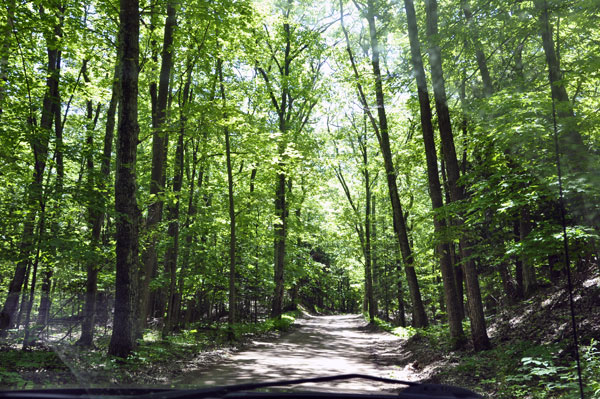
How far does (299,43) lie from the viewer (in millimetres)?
22422

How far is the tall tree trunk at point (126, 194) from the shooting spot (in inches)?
336

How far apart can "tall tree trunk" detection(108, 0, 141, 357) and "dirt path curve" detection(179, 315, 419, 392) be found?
168cm

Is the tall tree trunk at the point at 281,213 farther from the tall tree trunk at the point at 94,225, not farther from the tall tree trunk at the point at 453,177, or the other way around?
the tall tree trunk at the point at 453,177

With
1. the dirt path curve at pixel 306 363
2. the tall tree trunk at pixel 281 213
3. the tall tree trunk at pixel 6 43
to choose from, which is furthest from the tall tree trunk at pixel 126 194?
the tall tree trunk at pixel 281 213

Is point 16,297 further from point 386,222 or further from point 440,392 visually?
point 386,222

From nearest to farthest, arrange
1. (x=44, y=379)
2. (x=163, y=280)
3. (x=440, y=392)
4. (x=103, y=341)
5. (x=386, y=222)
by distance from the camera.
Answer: (x=440, y=392)
(x=44, y=379)
(x=103, y=341)
(x=163, y=280)
(x=386, y=222)

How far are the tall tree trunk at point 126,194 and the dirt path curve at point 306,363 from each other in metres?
1.68

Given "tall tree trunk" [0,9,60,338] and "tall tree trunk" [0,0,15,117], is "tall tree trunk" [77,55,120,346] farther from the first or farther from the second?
"tall tree trunk" [0,0,15,117]

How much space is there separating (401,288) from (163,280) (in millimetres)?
12404

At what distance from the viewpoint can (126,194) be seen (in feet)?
29.0

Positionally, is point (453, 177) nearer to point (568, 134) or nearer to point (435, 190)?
point (435, 190)

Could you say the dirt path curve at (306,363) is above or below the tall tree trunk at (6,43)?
below

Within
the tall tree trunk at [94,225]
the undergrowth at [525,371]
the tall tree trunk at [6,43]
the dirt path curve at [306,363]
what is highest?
the tall tree trunk at [6,43]

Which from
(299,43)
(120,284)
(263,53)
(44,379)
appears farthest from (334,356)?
(299,43)
